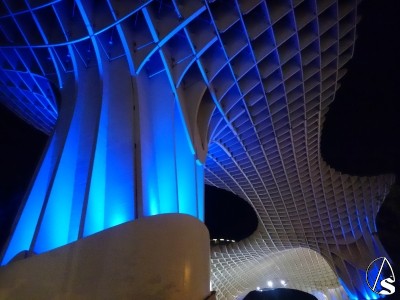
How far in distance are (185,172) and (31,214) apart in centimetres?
451

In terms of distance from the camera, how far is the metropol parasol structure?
330 inches

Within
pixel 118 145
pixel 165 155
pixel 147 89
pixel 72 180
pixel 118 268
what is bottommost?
pixel 118 268

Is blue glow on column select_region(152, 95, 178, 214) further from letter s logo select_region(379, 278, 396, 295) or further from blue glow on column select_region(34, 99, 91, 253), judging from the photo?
letter s logo select_region(379, 278, 396, 295)

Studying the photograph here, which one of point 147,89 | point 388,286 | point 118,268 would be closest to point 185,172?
point 147,89

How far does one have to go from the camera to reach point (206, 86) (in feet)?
38.7

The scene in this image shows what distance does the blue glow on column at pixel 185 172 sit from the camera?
10.2m

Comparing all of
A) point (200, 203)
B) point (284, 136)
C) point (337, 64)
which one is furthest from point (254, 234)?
point (200, 203)

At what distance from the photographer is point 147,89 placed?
1058cm

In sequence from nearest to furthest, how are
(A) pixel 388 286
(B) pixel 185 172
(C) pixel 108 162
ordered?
(C) pixel 108 162
(B) pixel 185 172
(A) pixel 388 286

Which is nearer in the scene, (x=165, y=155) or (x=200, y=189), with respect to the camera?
(x=165, y=155)

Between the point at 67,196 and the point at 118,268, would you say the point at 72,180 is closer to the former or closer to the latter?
the point at 67,196

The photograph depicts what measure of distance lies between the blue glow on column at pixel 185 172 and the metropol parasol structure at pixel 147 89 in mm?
41

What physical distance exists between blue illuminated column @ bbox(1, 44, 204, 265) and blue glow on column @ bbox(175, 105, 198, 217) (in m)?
0.03

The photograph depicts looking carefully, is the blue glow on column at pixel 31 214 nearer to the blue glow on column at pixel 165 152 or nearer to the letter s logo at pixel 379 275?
the blue glow on column at pixel 165 152
